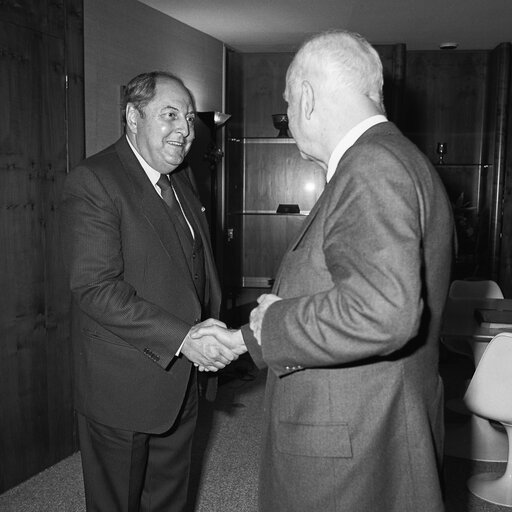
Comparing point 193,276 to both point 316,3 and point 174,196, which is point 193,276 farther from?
point 316,3

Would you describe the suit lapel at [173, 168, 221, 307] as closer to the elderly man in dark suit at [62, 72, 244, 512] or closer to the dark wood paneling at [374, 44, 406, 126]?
the elderly man in dark suit at [62, 72, 244, 512]

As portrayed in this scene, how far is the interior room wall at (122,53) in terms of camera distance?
3590 mm

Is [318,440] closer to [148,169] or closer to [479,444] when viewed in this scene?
[148,169]

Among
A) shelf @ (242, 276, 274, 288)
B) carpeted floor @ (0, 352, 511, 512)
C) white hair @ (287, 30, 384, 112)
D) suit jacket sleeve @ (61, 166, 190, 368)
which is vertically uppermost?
white hair @ (287, 30, 384, 112)

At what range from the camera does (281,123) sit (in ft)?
18.3

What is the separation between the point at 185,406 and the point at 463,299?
2.32 meters

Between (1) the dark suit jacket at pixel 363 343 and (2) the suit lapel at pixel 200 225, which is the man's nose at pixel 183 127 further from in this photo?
(1) the dark suit jacket at pixel 363 343

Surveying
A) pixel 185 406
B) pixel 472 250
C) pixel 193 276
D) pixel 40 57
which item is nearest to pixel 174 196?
pixel 193 276

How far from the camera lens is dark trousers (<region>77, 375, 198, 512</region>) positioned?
201cm

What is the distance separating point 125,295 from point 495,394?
1.89 metres

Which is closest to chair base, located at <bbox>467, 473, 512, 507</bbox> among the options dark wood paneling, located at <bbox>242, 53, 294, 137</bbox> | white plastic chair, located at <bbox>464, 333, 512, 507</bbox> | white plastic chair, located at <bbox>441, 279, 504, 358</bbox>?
white plastic chair, located at <bbox>464, 333, 512, 507</bbox>

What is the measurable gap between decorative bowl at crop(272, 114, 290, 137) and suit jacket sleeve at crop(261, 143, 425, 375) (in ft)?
14.7

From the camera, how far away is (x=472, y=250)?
5.70 metres

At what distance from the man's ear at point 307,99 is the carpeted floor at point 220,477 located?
2072mm
